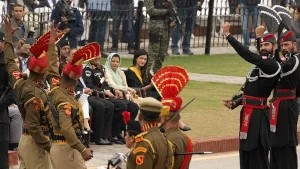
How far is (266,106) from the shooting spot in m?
14.1

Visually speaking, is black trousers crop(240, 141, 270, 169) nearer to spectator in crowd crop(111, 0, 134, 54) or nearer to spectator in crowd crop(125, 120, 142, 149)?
spectator in crowd crop(125, 120, 142, 149)

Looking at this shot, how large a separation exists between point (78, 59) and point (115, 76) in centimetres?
597

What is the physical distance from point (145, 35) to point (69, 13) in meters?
5.41

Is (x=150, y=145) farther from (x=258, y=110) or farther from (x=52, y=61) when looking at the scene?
(x=258, y=110)

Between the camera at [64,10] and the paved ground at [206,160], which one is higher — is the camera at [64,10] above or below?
above

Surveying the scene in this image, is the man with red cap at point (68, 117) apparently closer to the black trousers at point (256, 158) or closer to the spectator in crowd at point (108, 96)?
the black trousers at point (256, 158)

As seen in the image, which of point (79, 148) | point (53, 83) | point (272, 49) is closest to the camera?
point (79, 148)

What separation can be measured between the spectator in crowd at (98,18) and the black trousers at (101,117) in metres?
8.89

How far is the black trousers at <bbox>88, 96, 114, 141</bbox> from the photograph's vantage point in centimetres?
1655

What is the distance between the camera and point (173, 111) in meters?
10.6

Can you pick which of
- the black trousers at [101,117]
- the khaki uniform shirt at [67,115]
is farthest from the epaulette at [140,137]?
the black trousers at [101,117]

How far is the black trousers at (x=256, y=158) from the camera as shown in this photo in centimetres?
1410

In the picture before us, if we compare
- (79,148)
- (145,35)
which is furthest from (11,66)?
(145,35)

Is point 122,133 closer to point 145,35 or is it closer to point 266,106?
point 266,106
